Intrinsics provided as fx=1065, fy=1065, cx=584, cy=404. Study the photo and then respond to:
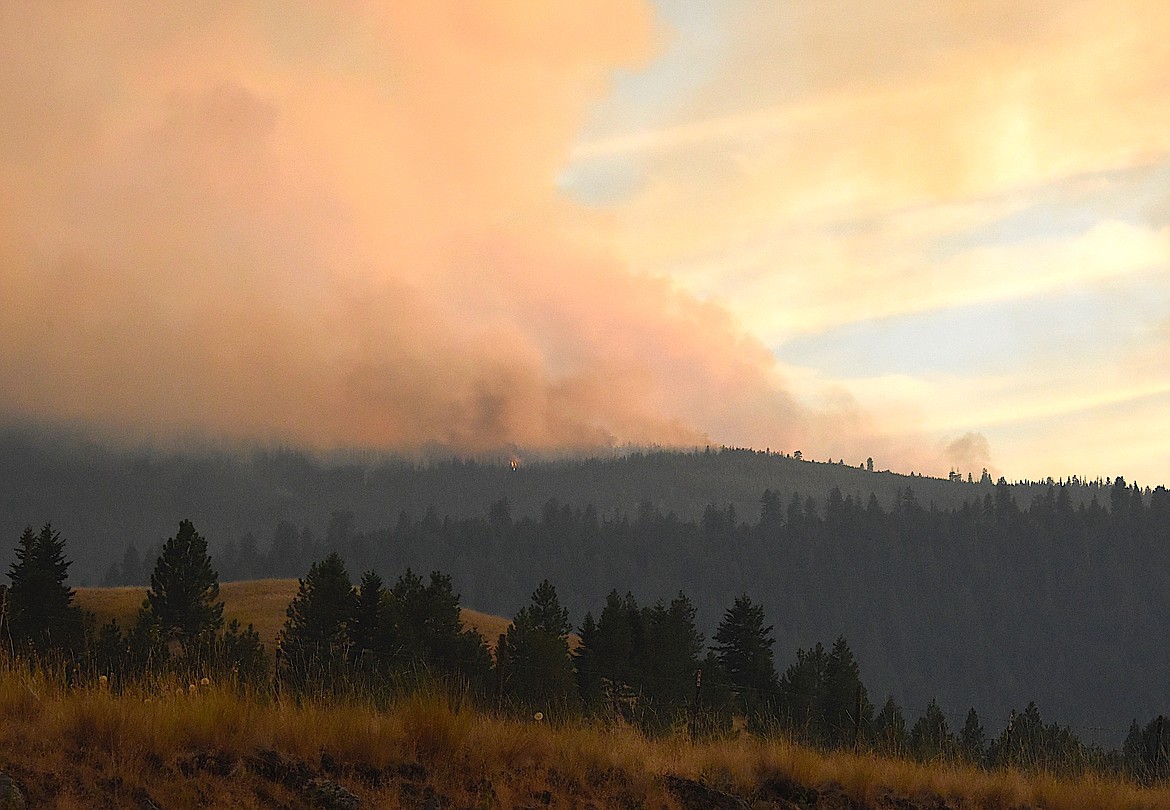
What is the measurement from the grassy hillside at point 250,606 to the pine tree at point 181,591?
17.2 meters

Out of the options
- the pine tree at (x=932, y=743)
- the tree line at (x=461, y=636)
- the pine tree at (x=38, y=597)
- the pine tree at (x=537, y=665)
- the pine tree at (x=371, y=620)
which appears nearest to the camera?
the pine tree at (x=932, y=743)

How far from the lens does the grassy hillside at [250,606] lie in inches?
4023

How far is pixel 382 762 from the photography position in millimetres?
12672

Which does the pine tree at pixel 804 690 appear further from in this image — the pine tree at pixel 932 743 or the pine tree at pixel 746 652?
the pine tree at pixel 932 743

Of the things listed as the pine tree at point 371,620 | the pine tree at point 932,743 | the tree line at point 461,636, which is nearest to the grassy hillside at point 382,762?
the pine tree at point 932,743

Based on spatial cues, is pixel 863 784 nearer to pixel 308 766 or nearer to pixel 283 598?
pixel 308 766

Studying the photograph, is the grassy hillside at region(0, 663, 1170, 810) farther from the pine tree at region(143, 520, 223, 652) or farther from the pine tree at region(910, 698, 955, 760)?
the pine tree at region(143, 520, 223, 652)

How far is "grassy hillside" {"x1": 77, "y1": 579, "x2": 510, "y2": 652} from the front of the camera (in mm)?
102188

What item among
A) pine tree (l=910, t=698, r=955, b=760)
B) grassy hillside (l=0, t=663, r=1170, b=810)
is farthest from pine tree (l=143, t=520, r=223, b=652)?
grassy hillside (l=0, t=663, r=1170, b=810)

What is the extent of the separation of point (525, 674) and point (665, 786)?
48944mm

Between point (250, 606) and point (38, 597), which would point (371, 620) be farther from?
point (250, 606)

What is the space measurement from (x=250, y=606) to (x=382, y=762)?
113541mm

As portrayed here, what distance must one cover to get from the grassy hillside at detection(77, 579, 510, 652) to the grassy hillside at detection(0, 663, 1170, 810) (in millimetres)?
77102

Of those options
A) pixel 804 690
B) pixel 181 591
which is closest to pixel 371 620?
pixel 181 591
